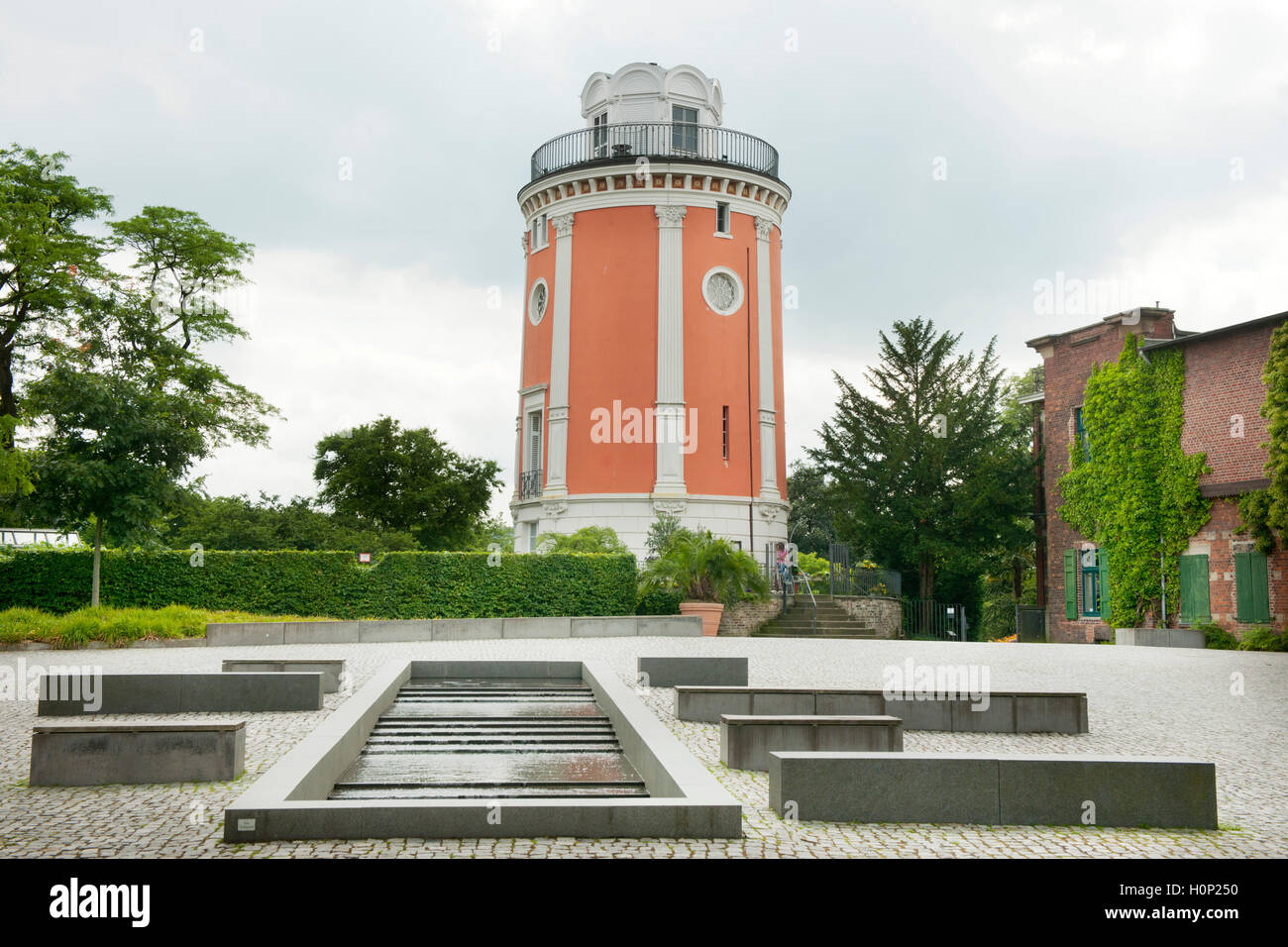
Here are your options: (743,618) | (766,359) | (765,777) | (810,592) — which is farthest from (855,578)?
(765,777)

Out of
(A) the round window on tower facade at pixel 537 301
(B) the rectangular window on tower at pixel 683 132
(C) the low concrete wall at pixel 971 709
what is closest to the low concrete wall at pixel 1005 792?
(C) the low concrete wall at pixel 971 709

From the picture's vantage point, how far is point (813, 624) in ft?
92.4

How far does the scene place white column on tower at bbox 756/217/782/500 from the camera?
34.2 m

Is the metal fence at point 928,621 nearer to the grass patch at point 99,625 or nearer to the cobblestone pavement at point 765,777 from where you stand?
the cobblestone pavement at point 765,777

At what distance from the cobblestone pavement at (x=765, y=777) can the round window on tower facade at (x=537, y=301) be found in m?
17.6

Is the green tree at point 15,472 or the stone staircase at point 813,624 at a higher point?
the green tree at point 15,472

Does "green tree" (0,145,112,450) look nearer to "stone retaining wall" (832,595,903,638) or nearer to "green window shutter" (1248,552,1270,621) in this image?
"stone retaining wall" (832,595,903,638)

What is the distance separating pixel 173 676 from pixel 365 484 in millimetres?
27742

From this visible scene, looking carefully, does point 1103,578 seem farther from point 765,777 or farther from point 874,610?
point 765,777

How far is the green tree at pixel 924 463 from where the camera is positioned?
32250mm

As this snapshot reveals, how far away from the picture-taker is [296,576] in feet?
77.8

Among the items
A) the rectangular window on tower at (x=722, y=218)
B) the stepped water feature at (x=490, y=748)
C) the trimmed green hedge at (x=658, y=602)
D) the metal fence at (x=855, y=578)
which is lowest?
the stepped water feature at (x=490, y=748)
